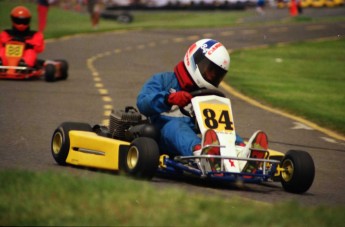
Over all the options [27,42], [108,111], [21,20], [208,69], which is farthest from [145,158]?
[21,20]

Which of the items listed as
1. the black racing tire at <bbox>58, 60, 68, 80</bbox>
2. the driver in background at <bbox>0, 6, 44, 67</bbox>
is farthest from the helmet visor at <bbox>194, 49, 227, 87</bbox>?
the driver in background at <bbox>0, 6, 44, 67</bbox>

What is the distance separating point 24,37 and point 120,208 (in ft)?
45.5

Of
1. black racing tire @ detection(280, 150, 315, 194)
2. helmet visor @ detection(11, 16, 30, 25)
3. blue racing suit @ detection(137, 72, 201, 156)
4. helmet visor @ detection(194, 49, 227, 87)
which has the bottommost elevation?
helmet visor @ detection(11, 16, 30, 25)

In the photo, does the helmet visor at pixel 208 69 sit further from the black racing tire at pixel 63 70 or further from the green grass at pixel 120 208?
the black racing tire at pixel 63 70

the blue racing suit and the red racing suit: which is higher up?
the blue racing suit

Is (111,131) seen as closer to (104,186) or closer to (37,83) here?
(104,186)

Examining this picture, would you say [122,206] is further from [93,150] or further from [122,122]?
[122,122]

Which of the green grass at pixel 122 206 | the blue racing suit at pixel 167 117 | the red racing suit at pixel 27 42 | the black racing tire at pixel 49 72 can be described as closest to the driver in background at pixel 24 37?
the red racing suit at pixel 27 42

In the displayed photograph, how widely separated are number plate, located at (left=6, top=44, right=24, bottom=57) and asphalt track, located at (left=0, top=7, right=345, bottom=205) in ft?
2.05

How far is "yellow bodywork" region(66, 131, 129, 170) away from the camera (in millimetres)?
9383

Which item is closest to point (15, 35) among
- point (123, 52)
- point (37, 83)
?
point (37, 83)

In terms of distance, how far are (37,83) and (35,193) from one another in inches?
491

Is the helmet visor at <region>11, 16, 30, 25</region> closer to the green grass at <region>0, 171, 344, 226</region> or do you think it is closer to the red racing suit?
the red racing suit

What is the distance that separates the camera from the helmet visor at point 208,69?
9742 millimetres
